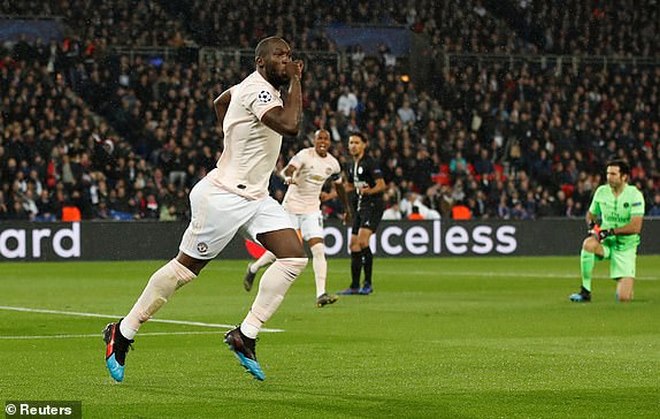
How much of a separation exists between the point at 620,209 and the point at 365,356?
7.72m

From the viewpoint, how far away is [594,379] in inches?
386

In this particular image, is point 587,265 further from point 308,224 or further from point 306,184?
point 306,184

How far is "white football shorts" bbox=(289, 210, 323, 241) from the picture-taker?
61.6 feet

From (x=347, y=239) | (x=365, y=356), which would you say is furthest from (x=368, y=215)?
(x=347, y=239)

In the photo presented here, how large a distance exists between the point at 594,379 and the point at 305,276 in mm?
15802

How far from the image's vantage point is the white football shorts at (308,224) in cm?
1877

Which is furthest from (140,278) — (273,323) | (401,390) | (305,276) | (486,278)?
(401,390)

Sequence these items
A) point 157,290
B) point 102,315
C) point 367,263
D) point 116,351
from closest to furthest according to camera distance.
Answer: point 116,351 < point 157,290 < point 102,315 < point 367,263

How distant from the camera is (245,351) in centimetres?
968

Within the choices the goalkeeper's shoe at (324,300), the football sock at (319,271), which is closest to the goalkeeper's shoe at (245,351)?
the goalkeeper's shoe at (324,300)

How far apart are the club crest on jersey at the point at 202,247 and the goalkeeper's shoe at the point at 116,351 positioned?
0.77 m

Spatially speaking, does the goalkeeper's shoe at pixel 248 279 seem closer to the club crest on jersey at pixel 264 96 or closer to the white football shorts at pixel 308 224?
the white football shorts at pixel 308 224

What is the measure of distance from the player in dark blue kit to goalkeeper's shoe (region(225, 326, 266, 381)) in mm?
10275

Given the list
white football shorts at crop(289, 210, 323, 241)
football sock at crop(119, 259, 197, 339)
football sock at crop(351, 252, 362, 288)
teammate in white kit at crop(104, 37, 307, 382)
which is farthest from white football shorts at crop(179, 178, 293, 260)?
football sock at crop(351, 252, 362, 288)
